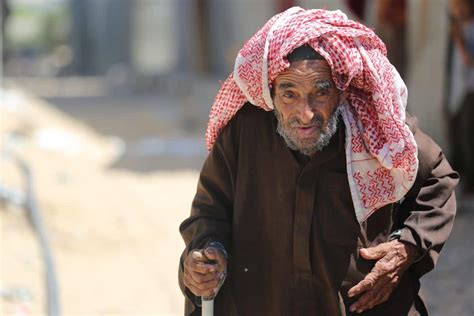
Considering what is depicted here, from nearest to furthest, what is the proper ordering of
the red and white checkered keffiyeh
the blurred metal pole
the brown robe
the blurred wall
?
the red and white checkered keffiyeh, the brown robe, the blurred metal pole, the blurred wall

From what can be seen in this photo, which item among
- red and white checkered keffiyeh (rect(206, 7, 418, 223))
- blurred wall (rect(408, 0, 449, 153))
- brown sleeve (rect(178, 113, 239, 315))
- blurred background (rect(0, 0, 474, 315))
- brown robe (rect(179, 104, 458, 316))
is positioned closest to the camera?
red and white checkered keffiyeh (rect(206, 7, 418, 223))

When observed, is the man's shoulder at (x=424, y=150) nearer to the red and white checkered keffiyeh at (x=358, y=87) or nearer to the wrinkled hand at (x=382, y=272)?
the red and white checkered keffiyeh at (x=358, y=87)

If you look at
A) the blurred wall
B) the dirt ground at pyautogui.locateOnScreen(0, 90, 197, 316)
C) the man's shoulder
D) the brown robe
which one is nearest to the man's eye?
the brown robe

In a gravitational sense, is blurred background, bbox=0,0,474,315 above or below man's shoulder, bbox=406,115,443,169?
below

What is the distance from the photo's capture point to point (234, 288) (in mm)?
2734

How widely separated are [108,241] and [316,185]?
4418 millimetres

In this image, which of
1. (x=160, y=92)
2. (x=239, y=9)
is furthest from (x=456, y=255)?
(x=160, y=92)

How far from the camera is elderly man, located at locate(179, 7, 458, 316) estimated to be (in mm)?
2492

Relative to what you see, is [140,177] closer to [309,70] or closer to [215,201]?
[215,201]

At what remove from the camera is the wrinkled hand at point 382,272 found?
8.32 feet

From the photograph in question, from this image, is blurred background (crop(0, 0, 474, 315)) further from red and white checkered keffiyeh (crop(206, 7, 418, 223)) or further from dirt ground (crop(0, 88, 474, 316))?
red and white checkered keffiyeh (crop(206, 7, 418, 223))

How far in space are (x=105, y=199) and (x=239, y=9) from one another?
8453mm

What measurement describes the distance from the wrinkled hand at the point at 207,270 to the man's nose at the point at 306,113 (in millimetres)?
454

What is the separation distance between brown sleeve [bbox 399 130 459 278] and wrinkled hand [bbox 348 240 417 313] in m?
0.03
